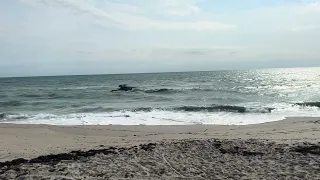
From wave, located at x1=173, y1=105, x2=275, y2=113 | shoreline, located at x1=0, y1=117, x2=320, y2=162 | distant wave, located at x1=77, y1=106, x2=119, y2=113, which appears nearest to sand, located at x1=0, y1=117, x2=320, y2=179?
shoreline, located at x1=0, y1=117, x2=320, y2=162

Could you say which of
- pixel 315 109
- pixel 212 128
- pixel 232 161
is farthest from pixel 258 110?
pixel 232 161

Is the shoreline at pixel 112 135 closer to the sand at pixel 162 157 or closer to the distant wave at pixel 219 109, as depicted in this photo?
the sand at pixel 162 157

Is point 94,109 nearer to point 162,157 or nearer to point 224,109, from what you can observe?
point 224,109

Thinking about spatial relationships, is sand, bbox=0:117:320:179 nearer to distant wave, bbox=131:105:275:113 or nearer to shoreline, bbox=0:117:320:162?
shoreline, bbox=0:117:320:162

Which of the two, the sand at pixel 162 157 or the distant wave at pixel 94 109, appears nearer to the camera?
the sand at pixel 162 157

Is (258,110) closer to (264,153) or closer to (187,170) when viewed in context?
(264,153)

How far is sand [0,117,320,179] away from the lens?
22.6 feet

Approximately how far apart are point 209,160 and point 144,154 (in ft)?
5.61

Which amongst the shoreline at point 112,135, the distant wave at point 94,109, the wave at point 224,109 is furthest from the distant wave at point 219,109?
the shoreline at point 112,135

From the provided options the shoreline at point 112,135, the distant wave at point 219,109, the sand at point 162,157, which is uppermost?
the sand at point 162,157

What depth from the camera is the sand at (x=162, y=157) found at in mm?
6902

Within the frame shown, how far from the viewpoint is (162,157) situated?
823 cm

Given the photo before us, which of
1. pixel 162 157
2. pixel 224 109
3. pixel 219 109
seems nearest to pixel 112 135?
pixel 162 157

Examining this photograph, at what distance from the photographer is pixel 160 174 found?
691cm
